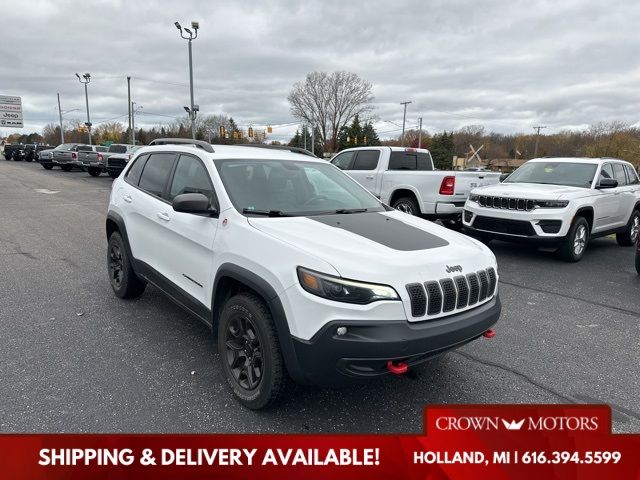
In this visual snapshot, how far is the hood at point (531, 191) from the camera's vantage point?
743 centimetres

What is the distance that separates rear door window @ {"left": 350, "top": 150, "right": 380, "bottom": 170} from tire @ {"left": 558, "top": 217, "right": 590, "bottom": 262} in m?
4.35

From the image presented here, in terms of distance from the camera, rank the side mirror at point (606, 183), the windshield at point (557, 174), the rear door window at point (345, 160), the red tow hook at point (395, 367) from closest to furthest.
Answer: the red tow hook at point (395, 367) < the side mirror at point (606, 183) < the windshield at point (557, 174) < the rear door window at point (345, 160)

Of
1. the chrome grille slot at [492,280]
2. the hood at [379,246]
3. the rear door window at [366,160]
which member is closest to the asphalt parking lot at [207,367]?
the chrome grille slot at [492,280]

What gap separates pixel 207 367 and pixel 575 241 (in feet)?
21.5

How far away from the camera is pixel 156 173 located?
4.44 meters

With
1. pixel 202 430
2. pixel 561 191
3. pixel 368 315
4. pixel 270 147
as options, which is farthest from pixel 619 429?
pixel 561 191

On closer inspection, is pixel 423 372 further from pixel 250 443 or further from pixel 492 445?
pixel 250 443

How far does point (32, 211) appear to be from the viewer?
11.8 meters

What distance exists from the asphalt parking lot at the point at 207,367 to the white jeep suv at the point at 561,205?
1.39 metres

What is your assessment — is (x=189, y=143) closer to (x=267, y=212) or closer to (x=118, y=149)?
(x=267, y=212)

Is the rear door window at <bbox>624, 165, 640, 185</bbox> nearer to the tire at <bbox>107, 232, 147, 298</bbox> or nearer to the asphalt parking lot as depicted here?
the asphalt parking lot

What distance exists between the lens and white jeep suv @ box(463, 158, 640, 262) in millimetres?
7312

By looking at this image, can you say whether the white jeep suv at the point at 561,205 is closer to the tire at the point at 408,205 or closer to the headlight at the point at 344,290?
the tire at the point at 408,205

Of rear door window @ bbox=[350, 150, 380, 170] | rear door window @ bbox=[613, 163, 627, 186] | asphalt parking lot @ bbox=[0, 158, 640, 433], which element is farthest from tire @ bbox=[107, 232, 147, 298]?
rear door window @ bbox=[613, 163, 627, 186]
